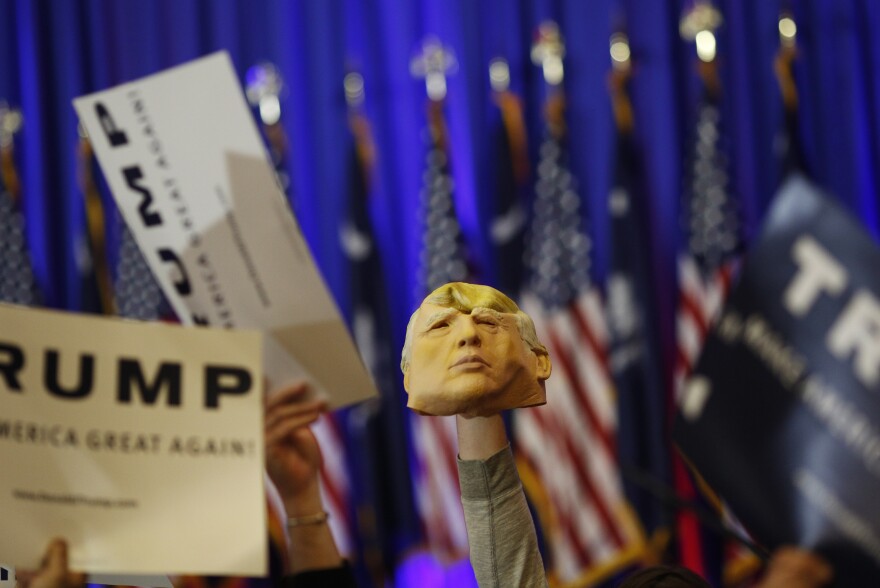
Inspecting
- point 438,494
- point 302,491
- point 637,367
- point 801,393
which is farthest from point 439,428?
point 801,393

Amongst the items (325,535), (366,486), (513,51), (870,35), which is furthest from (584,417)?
(325,535)

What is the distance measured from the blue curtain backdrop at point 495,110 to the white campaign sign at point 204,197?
2680 mm

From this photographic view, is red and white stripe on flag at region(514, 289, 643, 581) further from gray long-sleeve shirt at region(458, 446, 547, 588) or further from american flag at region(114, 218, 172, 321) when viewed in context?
gray long-sleeve shirt at region(458, 446, 547, 588)

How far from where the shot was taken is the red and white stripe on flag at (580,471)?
4148 mm

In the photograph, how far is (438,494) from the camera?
4215 mm

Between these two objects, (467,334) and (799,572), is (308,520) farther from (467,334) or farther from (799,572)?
(799,572)

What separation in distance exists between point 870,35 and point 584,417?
1972 millimetres

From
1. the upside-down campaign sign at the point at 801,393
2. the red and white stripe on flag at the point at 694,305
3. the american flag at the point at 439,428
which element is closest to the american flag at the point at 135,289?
the american flag at the point at 439,428

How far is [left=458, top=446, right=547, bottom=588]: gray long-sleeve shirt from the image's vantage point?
124 centimetres

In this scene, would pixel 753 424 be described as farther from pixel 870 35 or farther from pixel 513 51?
pixel 870 35

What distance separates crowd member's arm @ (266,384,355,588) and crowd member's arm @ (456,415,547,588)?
0.17 meters

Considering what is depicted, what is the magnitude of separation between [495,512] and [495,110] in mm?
3389

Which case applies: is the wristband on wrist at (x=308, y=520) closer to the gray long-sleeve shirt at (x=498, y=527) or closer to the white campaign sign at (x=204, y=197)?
the gray long-sleeve shirt at (x=498, y=527)

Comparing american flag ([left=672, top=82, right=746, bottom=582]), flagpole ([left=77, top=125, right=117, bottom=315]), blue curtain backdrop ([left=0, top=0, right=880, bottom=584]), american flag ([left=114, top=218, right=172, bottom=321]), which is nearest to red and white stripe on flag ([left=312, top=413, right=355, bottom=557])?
blue curtain backdrop ([left=0, top=0, right=880, bottom=584])
